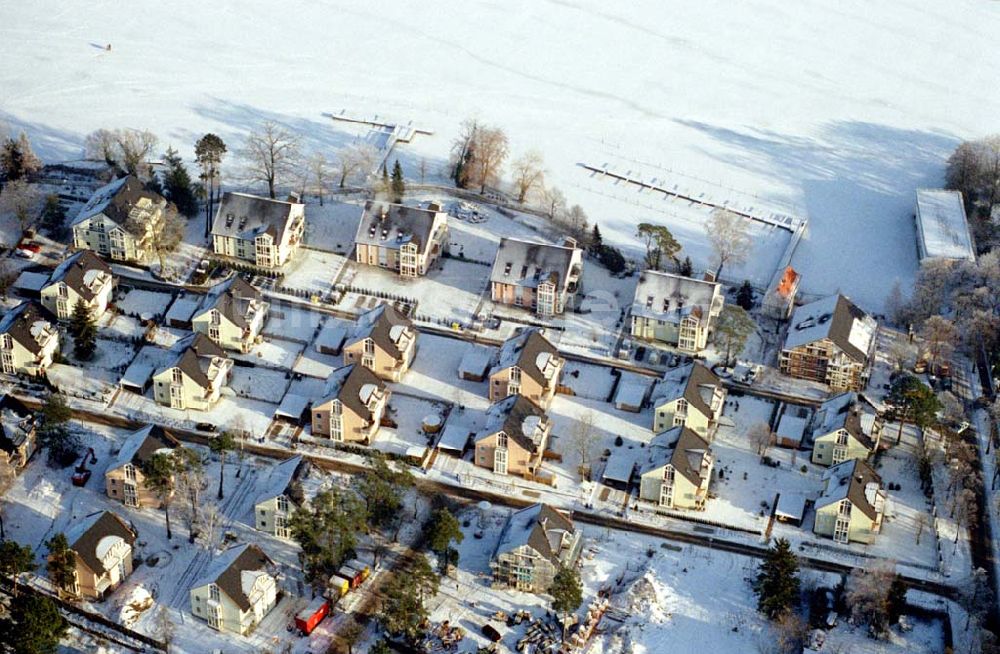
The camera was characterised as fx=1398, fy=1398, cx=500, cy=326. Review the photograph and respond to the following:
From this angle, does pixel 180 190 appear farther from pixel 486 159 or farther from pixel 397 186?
pixel 486 159

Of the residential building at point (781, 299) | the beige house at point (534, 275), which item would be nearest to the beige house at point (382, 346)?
the beige house at point (534, 275)

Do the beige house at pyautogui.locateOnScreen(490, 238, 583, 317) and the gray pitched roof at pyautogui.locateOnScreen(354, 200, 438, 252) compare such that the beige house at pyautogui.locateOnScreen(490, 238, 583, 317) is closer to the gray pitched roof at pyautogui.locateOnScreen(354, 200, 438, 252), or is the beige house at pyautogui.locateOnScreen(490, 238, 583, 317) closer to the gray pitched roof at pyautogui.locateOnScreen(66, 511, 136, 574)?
the gray pitched roof at pyautogui.locateOnScreen(354, 200, 438, 252)

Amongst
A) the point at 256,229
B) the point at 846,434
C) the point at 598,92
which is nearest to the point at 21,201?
the point at 256,229

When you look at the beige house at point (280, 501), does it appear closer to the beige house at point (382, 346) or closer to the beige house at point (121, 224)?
the beige house at point (382, 346)

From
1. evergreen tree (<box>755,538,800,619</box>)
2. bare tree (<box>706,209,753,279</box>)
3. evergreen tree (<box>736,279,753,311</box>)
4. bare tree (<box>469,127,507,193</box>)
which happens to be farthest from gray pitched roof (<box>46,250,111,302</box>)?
evergreen tree (<box>755,538,800,619</box>)

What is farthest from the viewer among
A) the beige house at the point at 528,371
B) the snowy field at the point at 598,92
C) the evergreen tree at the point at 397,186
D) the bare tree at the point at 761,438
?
the snowy field at the point at 598,92
